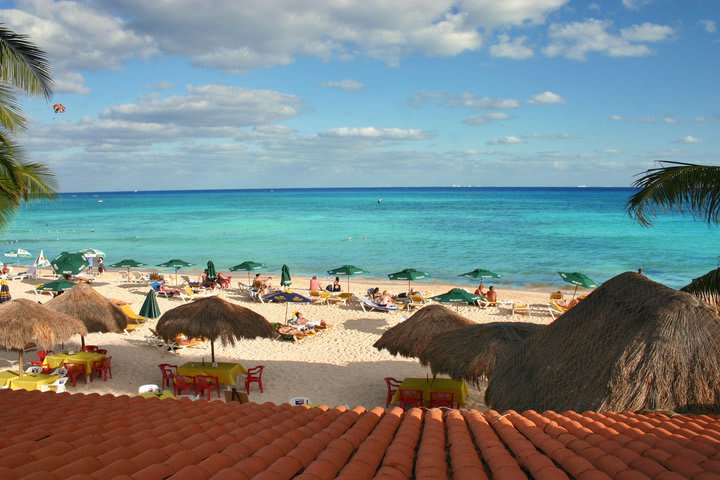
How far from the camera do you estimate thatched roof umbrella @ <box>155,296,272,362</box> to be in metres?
10.1

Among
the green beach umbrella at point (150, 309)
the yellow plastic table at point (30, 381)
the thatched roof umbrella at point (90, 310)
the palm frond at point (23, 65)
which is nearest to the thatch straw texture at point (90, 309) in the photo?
the thatched roof umbrella at point (90, 310)

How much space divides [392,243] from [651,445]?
40.1m

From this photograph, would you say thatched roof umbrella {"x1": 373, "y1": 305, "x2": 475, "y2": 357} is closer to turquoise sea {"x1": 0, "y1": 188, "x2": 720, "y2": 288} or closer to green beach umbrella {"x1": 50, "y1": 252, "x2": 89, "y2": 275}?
green beach umbrella {"x1": 50, "y1": 252, "x2": 89, "y2": 275}

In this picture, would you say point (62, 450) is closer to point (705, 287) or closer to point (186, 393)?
point (186, 393)

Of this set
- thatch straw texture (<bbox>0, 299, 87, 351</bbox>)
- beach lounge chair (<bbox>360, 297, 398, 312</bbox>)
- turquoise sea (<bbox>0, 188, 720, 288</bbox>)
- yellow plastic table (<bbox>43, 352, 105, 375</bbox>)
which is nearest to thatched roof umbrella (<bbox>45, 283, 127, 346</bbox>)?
yellow plastic table (<bbox>43, 352, 105, 375</bbox>)

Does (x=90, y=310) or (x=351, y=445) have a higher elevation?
(x=351, y=445)

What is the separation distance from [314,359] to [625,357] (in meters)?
8.50

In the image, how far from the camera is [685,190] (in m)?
6.66

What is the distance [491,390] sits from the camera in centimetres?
692

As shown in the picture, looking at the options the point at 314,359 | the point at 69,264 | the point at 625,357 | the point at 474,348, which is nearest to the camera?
the point at 625,357

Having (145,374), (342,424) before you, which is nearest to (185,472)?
(342,424)

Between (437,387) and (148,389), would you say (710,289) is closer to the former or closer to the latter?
(437,387)

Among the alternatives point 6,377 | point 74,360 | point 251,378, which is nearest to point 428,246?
point 251,378

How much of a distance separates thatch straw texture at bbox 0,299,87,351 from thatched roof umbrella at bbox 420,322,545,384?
750 cm
